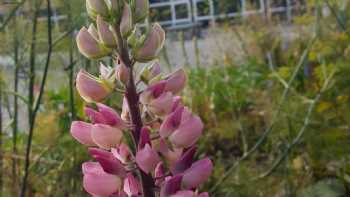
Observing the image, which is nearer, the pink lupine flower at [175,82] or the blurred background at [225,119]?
the pink lupine flower at [175,82]

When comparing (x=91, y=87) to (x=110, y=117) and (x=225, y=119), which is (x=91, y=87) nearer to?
(x=110, y=117)

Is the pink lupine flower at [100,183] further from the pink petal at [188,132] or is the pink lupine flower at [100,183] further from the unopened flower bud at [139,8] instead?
the unopened flower bud at [139,8]

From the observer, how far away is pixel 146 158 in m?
0.98

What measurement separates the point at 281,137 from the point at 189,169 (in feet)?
6.55

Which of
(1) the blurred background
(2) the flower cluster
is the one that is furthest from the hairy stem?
(1) the blurred background

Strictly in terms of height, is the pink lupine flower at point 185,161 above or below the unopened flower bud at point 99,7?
below

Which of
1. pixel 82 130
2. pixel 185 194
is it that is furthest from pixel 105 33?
pixel 185 194

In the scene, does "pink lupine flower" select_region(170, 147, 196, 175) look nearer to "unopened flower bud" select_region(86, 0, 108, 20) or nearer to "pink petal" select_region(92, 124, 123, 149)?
"pink petal" select_region(92, 124, 123, 149)

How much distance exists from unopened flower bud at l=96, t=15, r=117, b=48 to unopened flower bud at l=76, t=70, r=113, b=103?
0.06 m

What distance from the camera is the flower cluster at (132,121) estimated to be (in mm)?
1002

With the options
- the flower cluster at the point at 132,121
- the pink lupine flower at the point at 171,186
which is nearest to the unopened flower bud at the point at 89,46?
the flower cluster at the point at 132,121

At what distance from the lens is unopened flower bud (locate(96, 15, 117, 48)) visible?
1.02 meters

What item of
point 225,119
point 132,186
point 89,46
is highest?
point 89,46

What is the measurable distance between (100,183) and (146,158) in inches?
3.1
